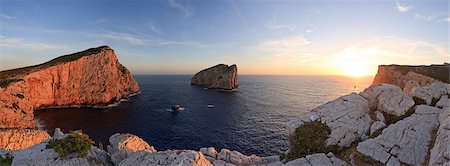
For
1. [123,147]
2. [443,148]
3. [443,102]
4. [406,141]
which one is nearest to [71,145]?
[123,147]

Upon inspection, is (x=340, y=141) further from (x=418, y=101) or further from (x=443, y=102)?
(x=443, y=102)

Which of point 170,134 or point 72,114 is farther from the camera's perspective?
point 72,114

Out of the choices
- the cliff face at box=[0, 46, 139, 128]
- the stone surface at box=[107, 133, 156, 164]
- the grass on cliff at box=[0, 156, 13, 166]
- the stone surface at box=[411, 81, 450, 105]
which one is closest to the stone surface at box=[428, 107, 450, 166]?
the stone surface at box=[411, 81, 450, 105]

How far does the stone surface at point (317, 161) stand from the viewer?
22328mm

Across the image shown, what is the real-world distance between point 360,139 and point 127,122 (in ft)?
231

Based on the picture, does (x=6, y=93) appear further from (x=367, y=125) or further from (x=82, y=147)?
(x=367, y=125)

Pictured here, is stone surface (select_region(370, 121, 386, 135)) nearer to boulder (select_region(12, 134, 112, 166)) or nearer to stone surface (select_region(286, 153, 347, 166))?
stone surface (select_region(286, 153, 347, 166))

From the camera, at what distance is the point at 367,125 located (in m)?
26.1

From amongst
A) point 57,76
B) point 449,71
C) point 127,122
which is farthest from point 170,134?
point 449,71

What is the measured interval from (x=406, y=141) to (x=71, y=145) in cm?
3403

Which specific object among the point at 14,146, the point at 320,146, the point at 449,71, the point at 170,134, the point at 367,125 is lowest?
the point at 170,134

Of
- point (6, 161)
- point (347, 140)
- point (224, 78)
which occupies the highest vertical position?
point (224, 78)

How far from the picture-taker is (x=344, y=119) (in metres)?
26.6

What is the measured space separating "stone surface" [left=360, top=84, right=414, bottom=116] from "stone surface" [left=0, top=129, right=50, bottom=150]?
2029 inches
